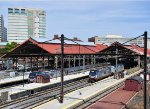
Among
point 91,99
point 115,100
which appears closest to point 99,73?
point 91,99

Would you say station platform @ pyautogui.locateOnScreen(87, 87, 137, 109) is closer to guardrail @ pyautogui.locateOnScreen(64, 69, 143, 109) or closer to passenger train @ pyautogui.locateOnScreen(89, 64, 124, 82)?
guardrail @ pyautogui.locateOnScreen(64, 69, 143, 109)

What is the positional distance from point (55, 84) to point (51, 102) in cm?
1586

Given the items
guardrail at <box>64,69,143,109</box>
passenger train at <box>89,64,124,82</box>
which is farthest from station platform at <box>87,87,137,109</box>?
passenger train at <box>89,64,124,82</box>

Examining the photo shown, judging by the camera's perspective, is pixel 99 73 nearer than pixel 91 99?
No

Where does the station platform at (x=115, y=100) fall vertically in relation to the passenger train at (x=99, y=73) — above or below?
below

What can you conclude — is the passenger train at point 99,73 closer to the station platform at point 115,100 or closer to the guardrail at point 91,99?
the guardrail at point 91,99

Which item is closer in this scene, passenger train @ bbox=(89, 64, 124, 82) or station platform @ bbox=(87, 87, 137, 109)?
station platform @ bbox=(87, 87, 137, 109)

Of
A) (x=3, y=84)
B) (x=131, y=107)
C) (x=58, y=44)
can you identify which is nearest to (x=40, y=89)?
(x=3, y=84)

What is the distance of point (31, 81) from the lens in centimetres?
5338

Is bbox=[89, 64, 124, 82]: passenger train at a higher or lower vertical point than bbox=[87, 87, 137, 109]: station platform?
higher

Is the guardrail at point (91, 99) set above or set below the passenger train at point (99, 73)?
below

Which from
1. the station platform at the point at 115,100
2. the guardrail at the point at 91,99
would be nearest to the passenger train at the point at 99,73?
the guardrail at the point at 91,99

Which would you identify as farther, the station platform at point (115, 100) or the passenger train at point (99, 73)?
the passenger train at point (99, 73)

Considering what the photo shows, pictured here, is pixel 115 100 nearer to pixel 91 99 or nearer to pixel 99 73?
pixel 91 99
